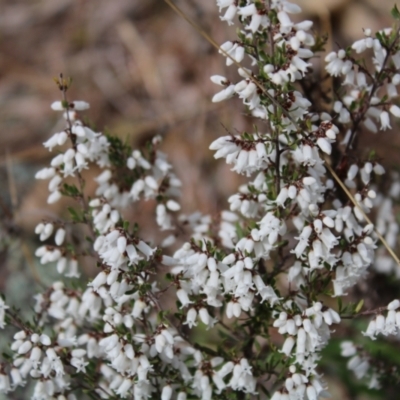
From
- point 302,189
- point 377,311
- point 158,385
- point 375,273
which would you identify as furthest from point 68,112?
point 375,273

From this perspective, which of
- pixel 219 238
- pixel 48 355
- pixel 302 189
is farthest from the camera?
pixel 219 238

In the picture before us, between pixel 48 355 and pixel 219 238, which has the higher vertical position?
pixel 219 238

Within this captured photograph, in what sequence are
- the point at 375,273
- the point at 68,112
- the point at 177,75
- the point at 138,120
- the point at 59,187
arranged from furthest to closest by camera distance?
the point at 177,75 < the point at 138,120 < the point at 375,273 < the point at 59,187 < the point at 68,112

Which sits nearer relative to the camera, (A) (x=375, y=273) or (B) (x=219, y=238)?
(B) (x=219, y=238)

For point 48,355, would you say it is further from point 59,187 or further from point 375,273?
point 375,273

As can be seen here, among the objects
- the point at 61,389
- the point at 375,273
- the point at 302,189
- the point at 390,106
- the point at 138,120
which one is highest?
the point at 138,120

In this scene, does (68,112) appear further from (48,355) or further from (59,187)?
(48,355)
